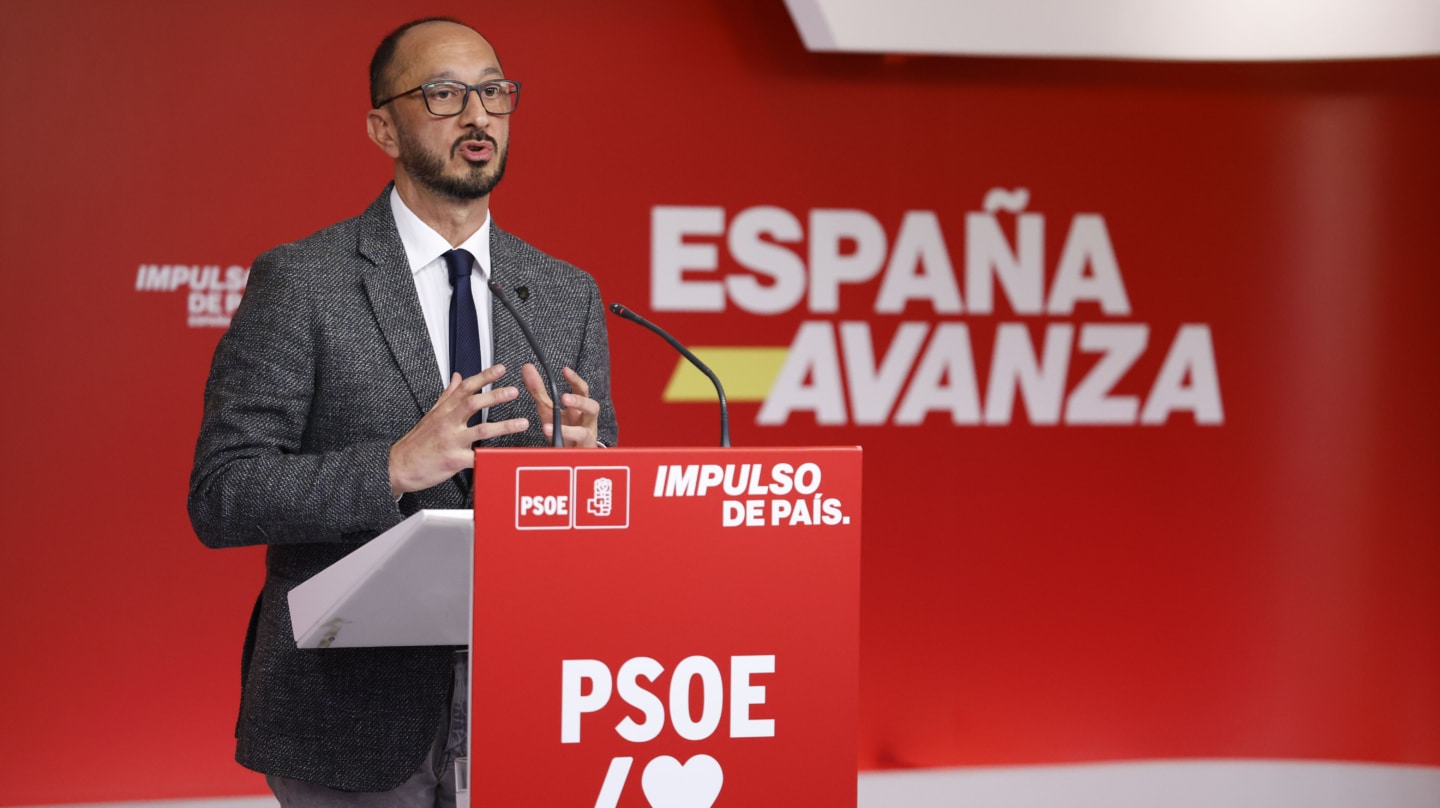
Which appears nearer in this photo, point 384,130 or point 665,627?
point 665,627

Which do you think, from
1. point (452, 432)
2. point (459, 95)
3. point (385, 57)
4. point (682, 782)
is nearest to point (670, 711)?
point (682, 782)

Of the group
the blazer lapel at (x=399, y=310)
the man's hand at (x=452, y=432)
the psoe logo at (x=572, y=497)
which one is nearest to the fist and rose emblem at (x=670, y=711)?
the psoe logo at (x=572, y=497)

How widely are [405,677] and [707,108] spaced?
7.72 feet

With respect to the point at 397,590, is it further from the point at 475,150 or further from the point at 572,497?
the point at 475,150

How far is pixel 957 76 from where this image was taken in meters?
3.77

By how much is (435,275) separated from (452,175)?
133mm

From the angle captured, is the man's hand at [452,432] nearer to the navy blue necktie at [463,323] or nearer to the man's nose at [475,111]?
the navy blue necktie at [463,323]

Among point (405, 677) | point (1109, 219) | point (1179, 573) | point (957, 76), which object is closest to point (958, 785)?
point (1179, 573)

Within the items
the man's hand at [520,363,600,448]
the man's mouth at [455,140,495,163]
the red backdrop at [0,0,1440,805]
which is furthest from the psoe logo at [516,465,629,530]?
the red backdrop at [0,0,1440,805]

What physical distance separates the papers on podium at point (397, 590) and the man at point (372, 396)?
0.37 ft

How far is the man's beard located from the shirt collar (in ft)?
0.16

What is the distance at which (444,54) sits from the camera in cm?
172

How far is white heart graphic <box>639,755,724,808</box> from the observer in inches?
49.8

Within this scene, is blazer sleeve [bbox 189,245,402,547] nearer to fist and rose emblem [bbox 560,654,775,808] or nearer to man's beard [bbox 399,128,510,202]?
man's beard [bbox 399,128,510,202]
